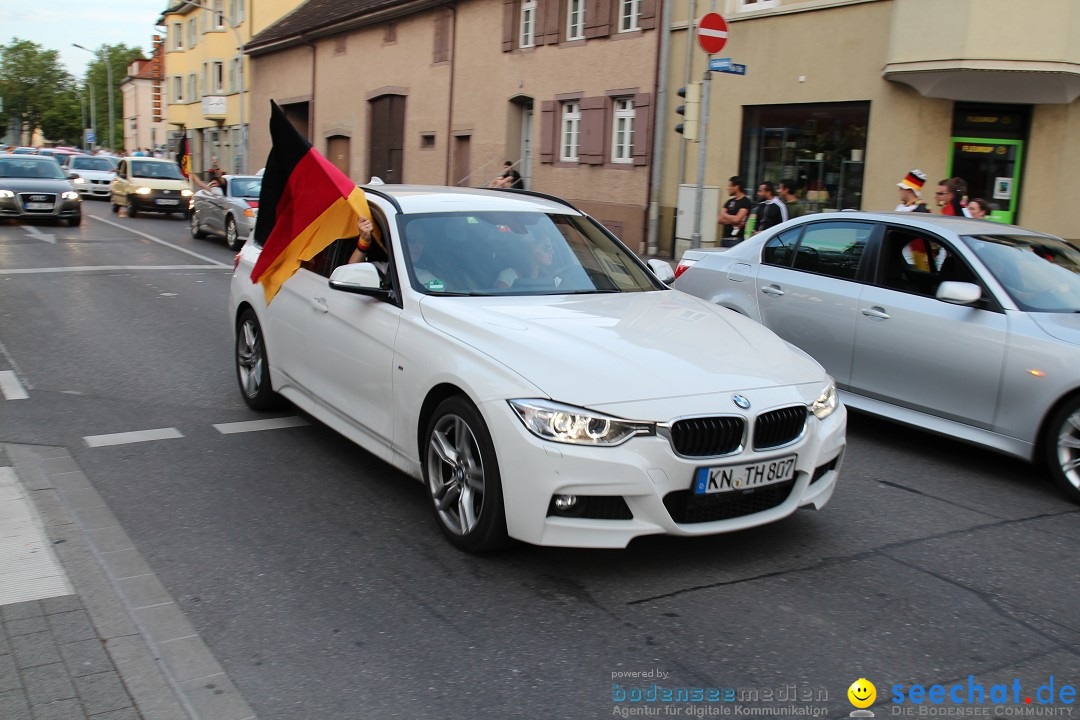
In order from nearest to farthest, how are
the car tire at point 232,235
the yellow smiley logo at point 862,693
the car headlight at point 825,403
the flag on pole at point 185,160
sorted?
the yellow smiley logo at point 862,693 → the car headlight at point 825,403 → the car tire at point 232,235 → the flag on pole at point 185,160

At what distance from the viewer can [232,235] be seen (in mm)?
20641

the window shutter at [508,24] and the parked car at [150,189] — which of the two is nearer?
the window shutter at [508,24]

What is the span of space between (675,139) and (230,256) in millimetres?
9225

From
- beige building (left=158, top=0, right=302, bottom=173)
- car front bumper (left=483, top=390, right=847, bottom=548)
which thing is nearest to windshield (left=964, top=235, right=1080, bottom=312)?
car front bumper (left=483, top=390, right=847, bottom=548)

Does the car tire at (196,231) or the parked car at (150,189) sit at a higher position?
the parked car at (150,189)

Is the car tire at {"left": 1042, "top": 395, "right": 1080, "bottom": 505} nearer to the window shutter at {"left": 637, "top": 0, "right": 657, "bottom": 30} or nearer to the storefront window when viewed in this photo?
the storefront window

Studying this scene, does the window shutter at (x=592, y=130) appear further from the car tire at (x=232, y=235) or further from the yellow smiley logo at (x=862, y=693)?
the yellow smiley logo at (x=862, y=693)

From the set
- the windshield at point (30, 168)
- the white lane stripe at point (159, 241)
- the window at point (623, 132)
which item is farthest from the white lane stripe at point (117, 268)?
the windshield at point (30, 168)

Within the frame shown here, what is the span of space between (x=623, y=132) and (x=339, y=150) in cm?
1793

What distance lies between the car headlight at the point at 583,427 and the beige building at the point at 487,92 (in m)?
17.8

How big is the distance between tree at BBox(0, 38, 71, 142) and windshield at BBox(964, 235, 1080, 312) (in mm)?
124725

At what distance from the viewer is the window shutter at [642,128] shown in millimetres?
21469

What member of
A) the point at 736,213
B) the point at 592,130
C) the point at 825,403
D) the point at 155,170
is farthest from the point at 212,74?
the point at 825,403

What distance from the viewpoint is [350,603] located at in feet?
13.6
